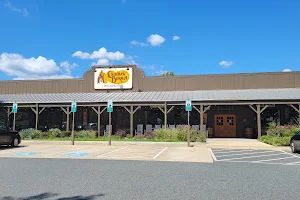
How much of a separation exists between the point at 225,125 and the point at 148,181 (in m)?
17.7

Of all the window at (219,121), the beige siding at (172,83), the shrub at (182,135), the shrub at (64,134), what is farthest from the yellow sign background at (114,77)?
the shrub at (182,135)

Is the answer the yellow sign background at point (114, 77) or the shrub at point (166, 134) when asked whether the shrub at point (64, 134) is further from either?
the shrub at point (166, 134)

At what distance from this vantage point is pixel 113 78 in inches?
1051

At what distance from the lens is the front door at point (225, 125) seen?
23.5 metres

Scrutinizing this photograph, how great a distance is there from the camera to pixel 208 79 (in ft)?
83.1

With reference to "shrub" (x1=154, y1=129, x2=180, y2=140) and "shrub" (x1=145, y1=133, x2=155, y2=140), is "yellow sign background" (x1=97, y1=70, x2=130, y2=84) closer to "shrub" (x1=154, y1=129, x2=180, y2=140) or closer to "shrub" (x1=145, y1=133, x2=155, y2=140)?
"shrub" (x1=145, y1=133, x2=155, y2=140)

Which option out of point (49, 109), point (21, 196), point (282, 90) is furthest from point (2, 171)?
point (282, 90)

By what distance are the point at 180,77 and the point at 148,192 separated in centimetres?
2047

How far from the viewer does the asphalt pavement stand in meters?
5.75

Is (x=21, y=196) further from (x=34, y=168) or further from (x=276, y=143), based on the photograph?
(x=276, y=143)

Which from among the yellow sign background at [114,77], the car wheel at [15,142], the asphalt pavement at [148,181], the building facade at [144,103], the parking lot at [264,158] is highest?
the yellow sign background at [114,77]

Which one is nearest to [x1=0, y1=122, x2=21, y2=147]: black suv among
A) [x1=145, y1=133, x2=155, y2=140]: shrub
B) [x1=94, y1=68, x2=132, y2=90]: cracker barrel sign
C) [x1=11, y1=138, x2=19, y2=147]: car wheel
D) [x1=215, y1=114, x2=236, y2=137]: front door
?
[x1=11, y1=138, x2=19, y2=147]: car wheel

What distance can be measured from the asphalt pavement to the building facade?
39.3 ft

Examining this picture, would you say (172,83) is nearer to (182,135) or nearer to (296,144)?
(182,135)
